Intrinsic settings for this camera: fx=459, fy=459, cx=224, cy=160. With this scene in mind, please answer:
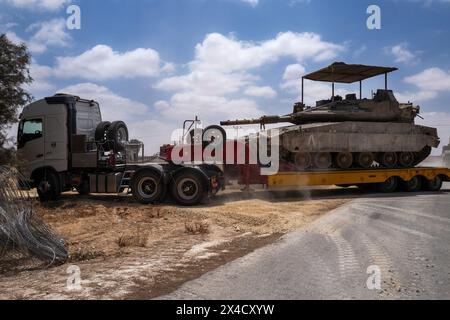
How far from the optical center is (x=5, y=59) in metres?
12.7

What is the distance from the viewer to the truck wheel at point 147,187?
13.2 m

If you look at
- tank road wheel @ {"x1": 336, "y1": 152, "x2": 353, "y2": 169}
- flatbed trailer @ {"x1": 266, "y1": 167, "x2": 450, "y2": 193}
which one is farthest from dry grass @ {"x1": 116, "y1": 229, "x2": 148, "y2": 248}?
tank road wheel @ {"x1": 336, "y1": 152, "x2": 353, "y2": 169}

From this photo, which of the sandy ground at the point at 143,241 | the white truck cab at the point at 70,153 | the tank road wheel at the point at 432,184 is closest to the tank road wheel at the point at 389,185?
the tank road wheel at the point at 432,184

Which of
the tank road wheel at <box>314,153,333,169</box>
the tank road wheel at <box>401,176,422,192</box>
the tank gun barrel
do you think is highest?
the tank gun barrel

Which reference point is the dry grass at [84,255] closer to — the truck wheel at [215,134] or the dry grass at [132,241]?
the dry grass at [132,241]

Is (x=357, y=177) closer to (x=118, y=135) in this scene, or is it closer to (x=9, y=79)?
(x=118, y=135)

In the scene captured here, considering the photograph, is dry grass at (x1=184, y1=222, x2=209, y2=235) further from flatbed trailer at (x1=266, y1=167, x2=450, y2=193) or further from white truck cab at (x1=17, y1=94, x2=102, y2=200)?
white truck cab at (x1=17, y1=94, x2=102, y2=200)

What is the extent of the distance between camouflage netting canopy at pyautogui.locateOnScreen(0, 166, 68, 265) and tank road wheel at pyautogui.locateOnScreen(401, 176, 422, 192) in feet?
45.3

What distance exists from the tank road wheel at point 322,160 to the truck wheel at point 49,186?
8.74m

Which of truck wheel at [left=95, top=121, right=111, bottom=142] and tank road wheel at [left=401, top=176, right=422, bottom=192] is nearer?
truck wheel at [left=95, top=121, right=111, bottom=142]

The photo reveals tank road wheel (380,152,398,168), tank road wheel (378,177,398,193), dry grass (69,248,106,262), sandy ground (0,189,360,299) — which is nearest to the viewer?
sandy ground (0,189,360,299)

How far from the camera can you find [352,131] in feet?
55.0

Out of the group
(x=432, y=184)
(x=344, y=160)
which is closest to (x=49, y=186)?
(x=344, y=160)

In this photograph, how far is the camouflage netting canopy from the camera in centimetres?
627
